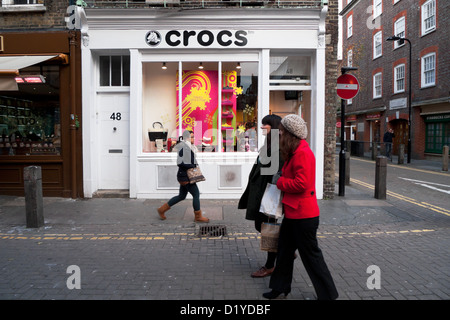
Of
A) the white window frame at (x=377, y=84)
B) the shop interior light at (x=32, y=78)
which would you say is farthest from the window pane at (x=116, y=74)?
the white window frame at (x=377, y=84)

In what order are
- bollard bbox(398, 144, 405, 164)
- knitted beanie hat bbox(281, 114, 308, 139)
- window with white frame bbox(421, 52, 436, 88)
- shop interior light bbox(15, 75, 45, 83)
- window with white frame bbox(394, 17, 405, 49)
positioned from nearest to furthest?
1. knitted beanie hat bbox(281, 114, 308, 139)
2. shop interior light bbox(15, 75, 45, 83)
3. bollard bbox(398, 144, 405, 164)
4. window with white frame bbox(421, 52, 436, 88)
5. window with white frame bbox(394, 17, 405, 49)

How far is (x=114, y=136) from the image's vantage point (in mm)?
9039

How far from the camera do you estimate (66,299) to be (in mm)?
3553

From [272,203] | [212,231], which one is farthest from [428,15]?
[272,203]

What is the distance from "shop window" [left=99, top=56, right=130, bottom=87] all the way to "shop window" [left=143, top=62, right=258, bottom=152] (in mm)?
528

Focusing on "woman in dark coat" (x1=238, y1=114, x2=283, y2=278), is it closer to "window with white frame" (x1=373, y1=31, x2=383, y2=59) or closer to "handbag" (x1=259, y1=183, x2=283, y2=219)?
"handbag" (x1=259, y1=183, x2=283, y2=219)

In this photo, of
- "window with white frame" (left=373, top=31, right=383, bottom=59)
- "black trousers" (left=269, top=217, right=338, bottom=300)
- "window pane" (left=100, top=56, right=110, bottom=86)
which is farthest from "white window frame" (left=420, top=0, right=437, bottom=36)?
"black trousers" (left=269, top=217, right=338, bottom=300)

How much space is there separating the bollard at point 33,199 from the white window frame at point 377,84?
27.2 meters

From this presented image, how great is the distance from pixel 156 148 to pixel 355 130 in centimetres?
2907

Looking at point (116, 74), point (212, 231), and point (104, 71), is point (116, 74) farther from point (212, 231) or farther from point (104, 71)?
point (212, 231)

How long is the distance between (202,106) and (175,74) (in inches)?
45.8

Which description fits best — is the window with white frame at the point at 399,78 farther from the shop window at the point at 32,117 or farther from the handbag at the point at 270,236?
the handbag at the point at 270,236

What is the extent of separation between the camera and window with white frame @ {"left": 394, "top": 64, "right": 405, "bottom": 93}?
24.0 metres

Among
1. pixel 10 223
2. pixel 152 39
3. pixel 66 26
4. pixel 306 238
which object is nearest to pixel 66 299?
pixel 306 238
